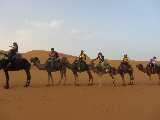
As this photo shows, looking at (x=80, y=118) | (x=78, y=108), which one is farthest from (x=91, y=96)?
(x=80, y=118)

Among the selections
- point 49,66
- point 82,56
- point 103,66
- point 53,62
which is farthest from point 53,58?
point 103,66

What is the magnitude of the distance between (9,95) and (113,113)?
21.7ft

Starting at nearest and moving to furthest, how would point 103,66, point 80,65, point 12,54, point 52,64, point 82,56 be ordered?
point 12,54 → point 52,64 → point 103,66 → point 82,56 → point 80,65

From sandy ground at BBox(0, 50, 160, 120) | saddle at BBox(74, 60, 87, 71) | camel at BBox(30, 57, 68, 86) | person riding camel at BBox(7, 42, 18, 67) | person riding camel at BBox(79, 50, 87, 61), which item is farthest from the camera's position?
saddle at BBox(74, 60, 87, 71)

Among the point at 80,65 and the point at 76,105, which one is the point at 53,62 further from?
the point at 76,105

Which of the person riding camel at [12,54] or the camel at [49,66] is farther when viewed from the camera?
the camel at [49,66]

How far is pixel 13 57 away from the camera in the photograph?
28469 mm

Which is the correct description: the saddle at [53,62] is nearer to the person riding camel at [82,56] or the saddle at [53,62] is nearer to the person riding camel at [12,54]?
the person riding camel at [82,56]

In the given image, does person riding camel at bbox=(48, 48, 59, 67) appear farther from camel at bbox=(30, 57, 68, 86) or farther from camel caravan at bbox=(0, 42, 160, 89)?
camel at bbox=(30, 57, 68, 86)

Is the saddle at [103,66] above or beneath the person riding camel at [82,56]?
beneath

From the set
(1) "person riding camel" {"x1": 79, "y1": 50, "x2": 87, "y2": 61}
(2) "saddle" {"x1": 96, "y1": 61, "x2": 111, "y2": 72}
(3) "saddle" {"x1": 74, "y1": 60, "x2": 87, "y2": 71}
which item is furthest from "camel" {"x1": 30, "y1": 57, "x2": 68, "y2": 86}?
(2) "saddle" {"x1": 96, "y1": 61, "x2": 111, "y2": 72}

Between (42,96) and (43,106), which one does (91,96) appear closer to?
(42,96)

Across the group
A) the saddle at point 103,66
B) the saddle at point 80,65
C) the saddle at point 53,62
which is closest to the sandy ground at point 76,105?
the saddle at point 53,62

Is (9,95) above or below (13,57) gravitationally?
below
